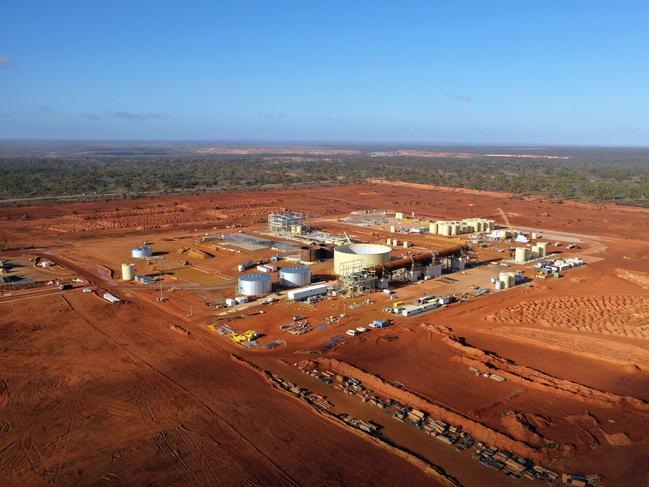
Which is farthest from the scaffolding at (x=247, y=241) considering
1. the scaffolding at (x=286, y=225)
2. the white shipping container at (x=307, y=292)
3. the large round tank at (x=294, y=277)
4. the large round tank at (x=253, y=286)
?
the white shipping container at (x=307, y=292)

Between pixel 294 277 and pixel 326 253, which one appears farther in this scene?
pixel 326 253

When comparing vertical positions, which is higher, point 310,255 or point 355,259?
point 355,259

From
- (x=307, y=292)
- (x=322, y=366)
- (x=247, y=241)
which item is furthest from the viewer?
(x=247, y=241)

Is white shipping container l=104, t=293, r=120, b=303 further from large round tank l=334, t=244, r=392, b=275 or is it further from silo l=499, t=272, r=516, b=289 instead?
silo l=499, t=272, r=516, b=289

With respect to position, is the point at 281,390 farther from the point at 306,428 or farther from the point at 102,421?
the point at 102,421

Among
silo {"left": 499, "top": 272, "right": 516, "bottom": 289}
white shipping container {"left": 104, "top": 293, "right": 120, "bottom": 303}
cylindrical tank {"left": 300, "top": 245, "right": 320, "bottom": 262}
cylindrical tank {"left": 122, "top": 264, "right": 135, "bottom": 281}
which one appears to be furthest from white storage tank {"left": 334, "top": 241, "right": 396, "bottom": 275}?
white shipping container {"left": 104, "top": 293, "right": 120, "bottom": 303}

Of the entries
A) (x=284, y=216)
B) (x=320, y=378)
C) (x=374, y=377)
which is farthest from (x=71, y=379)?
(x=284, y=216)

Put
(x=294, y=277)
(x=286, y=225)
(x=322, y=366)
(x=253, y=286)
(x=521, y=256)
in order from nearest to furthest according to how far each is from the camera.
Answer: (x=322, y=366)
(x=253, y=286)
(x=294, y=277)
(x=521, y=256)
(x=286, y=225)

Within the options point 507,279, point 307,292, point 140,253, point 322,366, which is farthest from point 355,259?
point 140,253

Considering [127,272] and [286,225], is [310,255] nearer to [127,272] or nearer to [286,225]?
[286,225]

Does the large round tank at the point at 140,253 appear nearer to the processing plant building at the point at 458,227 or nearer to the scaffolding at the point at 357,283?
the scaffolding at the point at 357,283
